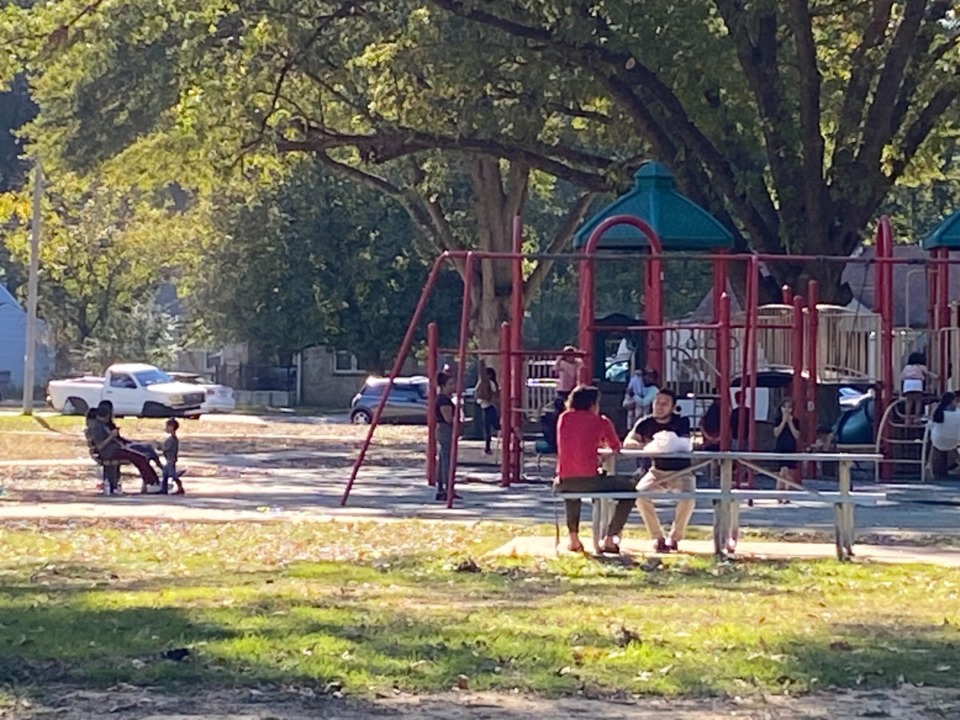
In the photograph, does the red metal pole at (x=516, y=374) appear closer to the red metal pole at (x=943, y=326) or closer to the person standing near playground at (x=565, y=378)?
the person standing near playground at (x=565, y=378)

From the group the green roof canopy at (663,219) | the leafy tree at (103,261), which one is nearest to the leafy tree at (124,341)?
the leafy tree at (103,261)

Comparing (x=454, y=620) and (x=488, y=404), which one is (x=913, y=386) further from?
(x=454, y=620)

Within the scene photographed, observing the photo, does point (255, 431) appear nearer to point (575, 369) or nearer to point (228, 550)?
point (575, 369)

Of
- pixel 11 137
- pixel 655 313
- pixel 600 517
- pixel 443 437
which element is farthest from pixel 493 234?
pixel 11 137

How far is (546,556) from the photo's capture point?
15320mm

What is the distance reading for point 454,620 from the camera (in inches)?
438

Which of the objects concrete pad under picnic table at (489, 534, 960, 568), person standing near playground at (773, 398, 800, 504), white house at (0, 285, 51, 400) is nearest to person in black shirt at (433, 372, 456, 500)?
person standing near playground at (773, 398, 800, 504)

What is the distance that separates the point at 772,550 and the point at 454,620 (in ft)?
18.3

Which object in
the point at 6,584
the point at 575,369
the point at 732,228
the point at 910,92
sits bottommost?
the point at 6,584

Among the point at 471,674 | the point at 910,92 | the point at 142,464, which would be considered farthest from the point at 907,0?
the point at 471,674

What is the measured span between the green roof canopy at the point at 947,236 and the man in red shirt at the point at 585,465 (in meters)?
13.1

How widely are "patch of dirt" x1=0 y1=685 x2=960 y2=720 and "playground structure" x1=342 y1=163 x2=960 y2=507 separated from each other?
13.6m

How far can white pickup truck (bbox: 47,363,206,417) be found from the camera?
171ft

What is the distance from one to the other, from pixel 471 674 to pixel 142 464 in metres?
14.9
